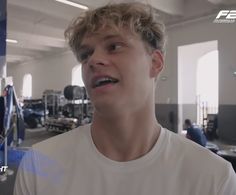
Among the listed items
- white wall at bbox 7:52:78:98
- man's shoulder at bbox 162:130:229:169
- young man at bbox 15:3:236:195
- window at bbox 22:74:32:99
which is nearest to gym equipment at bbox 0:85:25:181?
young man at bbox 15:3:236:195

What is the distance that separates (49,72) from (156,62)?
1456cm

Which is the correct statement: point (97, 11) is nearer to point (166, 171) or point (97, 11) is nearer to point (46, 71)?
point (166, 171)

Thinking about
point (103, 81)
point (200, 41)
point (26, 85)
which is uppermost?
point (200, 41)

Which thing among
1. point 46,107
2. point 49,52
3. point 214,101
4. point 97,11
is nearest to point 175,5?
point 214,101

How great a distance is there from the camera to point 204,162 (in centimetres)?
91

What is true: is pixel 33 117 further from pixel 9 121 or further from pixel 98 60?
pixel 98 60

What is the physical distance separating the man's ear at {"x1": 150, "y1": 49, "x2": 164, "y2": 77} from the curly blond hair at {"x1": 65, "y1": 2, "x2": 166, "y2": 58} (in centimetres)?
2

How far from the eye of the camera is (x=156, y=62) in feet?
3.51

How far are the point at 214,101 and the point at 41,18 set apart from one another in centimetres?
625

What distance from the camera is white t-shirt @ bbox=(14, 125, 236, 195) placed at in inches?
34.7

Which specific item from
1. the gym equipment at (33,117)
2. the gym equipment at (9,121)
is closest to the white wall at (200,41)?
the gym equipment at (9,121)

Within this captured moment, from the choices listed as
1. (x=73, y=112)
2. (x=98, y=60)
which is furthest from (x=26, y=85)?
(x=98, y=60)
